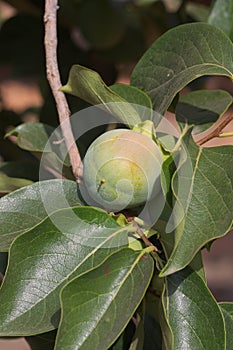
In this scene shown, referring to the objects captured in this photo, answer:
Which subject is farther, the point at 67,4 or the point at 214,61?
the point at 67,4

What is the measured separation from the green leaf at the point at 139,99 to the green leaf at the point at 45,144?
14cm

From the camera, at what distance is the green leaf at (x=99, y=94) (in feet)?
3.38

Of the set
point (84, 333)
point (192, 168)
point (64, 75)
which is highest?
point (192, 168)

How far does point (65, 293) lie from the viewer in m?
0.87

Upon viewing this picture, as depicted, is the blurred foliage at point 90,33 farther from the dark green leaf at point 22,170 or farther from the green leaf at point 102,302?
the green leaf at point 102,302

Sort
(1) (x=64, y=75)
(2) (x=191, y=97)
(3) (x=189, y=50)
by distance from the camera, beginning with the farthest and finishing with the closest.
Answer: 1. (1) (x=64, y=75)
2. (2) (x=191, y=97)
3. (3) (x=189, y=50)

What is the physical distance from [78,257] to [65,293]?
94 mm

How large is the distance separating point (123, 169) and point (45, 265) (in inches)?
6.3

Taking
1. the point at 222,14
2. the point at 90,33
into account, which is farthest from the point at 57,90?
the point at 90,33

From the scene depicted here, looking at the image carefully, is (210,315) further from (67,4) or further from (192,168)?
(67,4)

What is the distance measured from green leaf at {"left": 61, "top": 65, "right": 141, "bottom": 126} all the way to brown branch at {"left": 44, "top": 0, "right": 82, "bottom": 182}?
0.05 metres

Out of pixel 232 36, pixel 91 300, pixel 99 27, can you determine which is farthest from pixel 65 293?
pixel 99 27

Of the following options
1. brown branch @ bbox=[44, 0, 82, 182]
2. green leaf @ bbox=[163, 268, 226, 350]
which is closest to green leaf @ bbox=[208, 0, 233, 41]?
brown branch @ bbox=[44, 0, 82, 182]

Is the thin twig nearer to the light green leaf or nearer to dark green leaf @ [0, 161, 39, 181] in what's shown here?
the light green leaf
